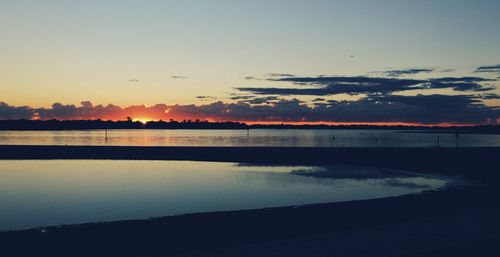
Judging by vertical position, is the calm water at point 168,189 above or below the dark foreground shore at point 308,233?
below

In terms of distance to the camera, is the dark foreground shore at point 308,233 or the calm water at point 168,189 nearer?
the dark foreground shore at point 308,233

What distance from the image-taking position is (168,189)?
34.4 meters

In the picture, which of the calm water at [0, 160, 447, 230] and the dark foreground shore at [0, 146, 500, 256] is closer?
the dark foreground shore at [0, 146, 500, 256]

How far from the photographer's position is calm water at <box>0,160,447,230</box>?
80.5ft

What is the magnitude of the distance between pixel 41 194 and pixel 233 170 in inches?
827

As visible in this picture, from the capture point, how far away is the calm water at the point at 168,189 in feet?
80.5

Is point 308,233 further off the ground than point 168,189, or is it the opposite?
point 308,233

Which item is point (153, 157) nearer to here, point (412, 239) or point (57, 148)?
point (57, 148)

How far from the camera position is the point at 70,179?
4059 cm

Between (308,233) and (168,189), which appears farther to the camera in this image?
(168,189)

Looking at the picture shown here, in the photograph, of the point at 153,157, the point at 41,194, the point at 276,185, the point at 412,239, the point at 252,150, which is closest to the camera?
the point at 412,239

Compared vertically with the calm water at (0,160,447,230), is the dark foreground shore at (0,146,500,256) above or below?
above

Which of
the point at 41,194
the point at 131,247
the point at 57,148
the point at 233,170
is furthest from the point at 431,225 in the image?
the point at 57,148

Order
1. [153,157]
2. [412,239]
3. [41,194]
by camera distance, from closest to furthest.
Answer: [412,239] < [41,194] < [153,157]
